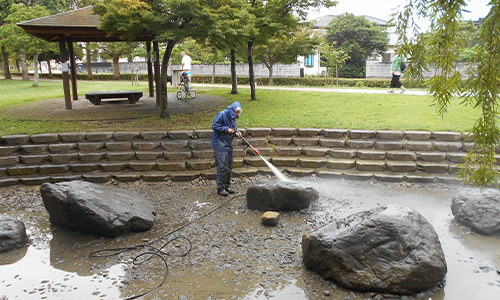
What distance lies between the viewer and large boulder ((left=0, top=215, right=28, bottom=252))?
5.85 metres

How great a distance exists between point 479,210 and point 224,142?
16.0 ft

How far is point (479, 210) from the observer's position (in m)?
6.19

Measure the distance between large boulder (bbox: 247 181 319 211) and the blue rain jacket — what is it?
53.0 inches

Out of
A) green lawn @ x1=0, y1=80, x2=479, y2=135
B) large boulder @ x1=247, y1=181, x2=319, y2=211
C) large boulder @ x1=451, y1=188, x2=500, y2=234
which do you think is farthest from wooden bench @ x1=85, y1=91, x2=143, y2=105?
large boulder @ x1=451, y1=188, x2=500, y2=234

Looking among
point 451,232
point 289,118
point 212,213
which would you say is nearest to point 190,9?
point 289,118

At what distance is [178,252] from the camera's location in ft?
18.8

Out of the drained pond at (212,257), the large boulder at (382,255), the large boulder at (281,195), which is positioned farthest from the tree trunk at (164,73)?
the large boulder at (382,255)

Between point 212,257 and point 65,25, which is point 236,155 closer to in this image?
point 212,257

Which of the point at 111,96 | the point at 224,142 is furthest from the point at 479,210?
the point at 111,96

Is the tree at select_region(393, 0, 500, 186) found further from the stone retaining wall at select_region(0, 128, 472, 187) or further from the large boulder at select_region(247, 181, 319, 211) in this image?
the stone retaining wall at select_region(0, 128, 472, 187)

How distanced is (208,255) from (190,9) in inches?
263

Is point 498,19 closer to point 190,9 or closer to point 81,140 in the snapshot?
point 190,9

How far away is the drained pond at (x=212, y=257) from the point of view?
15.6ft

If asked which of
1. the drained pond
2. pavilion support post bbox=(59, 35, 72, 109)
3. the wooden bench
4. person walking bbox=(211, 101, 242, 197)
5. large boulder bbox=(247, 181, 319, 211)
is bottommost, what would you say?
the drained pond
